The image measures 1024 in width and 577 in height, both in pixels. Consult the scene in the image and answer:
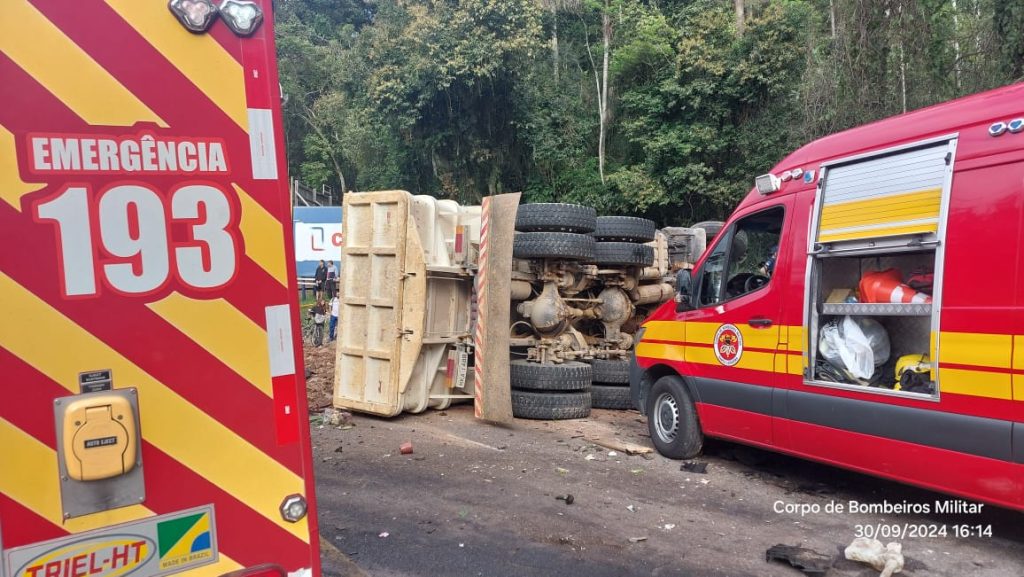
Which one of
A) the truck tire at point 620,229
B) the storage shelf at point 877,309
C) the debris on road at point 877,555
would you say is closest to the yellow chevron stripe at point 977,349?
the storage shelf at point 877,309

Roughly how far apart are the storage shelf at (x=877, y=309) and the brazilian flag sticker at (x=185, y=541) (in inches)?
161

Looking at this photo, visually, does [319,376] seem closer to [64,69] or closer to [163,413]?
[163,413]

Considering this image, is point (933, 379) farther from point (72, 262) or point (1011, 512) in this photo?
point (72, 262)

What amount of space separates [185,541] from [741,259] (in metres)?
4.98

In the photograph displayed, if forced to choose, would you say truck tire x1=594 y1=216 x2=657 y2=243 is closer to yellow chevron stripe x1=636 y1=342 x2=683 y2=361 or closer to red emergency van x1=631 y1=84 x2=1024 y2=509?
yellow chevron stripe x1=636 y1=342 x2=683 y2=361

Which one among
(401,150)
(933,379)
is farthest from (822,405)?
(401,150)

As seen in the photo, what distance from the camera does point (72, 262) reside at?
68.5 inches

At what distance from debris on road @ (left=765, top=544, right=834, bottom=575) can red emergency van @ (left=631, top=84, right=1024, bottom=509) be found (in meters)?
0.75

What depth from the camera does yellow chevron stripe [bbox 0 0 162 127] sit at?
167cm

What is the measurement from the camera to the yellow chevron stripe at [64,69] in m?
1.67

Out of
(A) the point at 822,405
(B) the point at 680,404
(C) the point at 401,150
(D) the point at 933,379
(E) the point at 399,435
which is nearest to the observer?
(D) the point at 933,379

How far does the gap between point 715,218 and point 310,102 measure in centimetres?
2231

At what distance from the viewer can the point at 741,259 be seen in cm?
573

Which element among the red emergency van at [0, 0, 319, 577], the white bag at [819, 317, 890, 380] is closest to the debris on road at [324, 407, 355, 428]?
the white bag at [819, 317, 890, 380]
